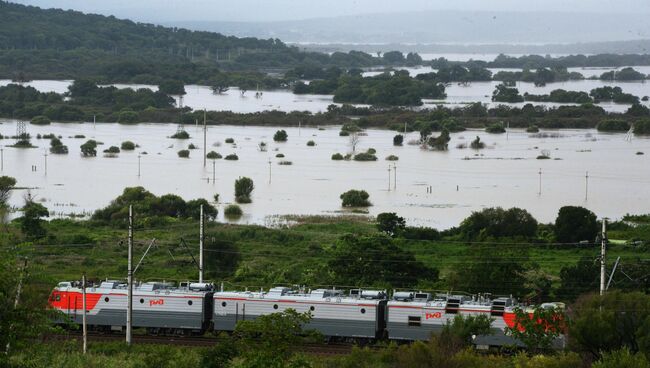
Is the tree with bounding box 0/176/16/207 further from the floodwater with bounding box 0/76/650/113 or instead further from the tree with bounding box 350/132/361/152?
the floodwater with bounding box 0/76/650/113

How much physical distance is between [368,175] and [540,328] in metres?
17.6

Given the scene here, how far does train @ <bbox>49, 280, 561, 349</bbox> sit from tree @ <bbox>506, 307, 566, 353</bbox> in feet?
0.99

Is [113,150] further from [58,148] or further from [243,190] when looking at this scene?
[243,190]

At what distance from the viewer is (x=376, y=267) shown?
14.5m

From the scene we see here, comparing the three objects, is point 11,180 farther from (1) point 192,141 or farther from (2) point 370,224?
(1) point 192,141

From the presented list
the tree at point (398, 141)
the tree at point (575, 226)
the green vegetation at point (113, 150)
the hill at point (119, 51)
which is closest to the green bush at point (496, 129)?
the tree at point (398, 141)

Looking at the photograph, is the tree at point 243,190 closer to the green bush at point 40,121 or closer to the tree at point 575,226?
the tree at point 575,226

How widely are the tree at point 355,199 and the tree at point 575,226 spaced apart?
5.50 m

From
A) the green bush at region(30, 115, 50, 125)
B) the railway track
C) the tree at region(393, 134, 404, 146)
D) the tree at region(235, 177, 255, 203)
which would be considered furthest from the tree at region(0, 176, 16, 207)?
the green bush at region(30, 115, 50, 125)

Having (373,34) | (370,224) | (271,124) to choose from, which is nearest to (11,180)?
Answer: (370,224)

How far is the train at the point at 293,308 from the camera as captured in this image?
37.0 feet

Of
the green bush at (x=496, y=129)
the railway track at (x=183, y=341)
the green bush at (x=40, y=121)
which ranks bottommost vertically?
the railway track at (x=183, y=341)

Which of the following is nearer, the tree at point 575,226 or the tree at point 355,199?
the tree at point 575,226

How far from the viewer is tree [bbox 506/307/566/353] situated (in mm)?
10391
